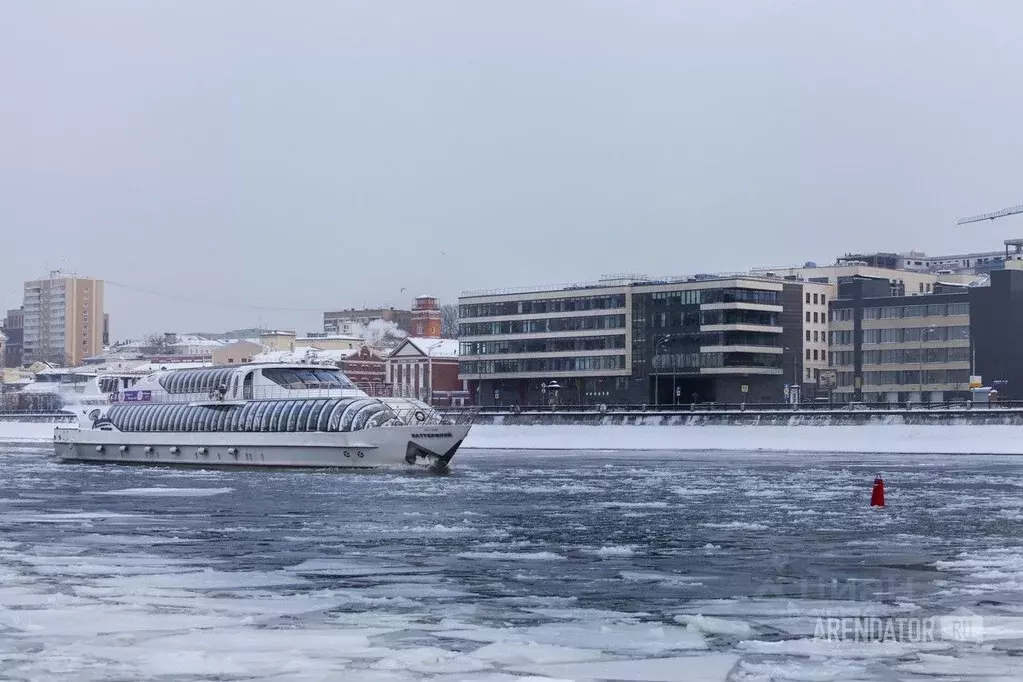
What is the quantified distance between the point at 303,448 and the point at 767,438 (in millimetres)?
61300

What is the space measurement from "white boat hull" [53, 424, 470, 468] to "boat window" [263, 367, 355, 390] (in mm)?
4313

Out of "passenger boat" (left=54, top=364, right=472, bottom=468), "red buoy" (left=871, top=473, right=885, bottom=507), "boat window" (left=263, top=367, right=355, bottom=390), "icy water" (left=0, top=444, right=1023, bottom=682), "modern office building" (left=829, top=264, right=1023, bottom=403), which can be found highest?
"modern office building" (left=829, top=264, right=1023, bottom=403)

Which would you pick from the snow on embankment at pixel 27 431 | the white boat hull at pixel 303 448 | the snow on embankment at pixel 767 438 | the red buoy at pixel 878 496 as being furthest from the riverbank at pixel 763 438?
the red buoy at pixel 878 496

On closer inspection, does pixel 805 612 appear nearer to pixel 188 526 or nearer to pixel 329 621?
pixel 329 621

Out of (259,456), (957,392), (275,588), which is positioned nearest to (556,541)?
(275,588)

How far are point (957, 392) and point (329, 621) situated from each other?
16539 centimetres

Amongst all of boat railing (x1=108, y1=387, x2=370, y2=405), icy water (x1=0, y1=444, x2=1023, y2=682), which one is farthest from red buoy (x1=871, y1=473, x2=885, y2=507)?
boat railing (x1=108, y1=387, x2=370, y2=405)

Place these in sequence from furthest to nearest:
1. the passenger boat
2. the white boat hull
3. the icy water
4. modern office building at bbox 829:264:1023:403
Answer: modern office building at bbox 829:264:1023:403 < the passenger boat < the white boat hull < the icy water

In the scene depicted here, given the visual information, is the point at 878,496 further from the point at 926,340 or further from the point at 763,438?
the point at 926,340

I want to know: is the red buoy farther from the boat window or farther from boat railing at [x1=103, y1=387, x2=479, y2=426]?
the boat window

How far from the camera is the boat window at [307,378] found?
283 ft

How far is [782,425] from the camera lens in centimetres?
13212

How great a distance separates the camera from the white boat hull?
247 ft

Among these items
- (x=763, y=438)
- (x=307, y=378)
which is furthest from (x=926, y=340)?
(x=307, y=378)
